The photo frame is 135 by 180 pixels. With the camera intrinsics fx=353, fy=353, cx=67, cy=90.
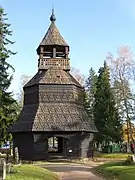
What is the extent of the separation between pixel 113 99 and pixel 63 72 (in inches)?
555

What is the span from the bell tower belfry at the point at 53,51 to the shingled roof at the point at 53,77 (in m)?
0.60

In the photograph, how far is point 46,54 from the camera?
130 ft

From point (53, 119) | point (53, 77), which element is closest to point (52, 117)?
point (53, 119)

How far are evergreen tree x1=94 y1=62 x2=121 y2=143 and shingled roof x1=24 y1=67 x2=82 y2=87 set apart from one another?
1241 centimetres

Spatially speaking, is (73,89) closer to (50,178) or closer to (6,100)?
(6,100)

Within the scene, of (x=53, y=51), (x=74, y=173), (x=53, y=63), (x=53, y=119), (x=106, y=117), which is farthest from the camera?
(x=106, y=117)

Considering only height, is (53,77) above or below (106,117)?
above

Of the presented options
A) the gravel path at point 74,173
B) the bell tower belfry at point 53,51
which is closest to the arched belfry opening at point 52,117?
the bell tower belfry at point 53,51

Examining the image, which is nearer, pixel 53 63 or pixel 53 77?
pixel 53 77

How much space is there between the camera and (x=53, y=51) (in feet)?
128

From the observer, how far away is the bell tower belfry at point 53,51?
125 feet

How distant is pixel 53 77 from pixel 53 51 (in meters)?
3.75

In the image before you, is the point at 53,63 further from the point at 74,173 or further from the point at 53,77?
the point at 74,173

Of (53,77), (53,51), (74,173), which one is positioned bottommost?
(74,173)
